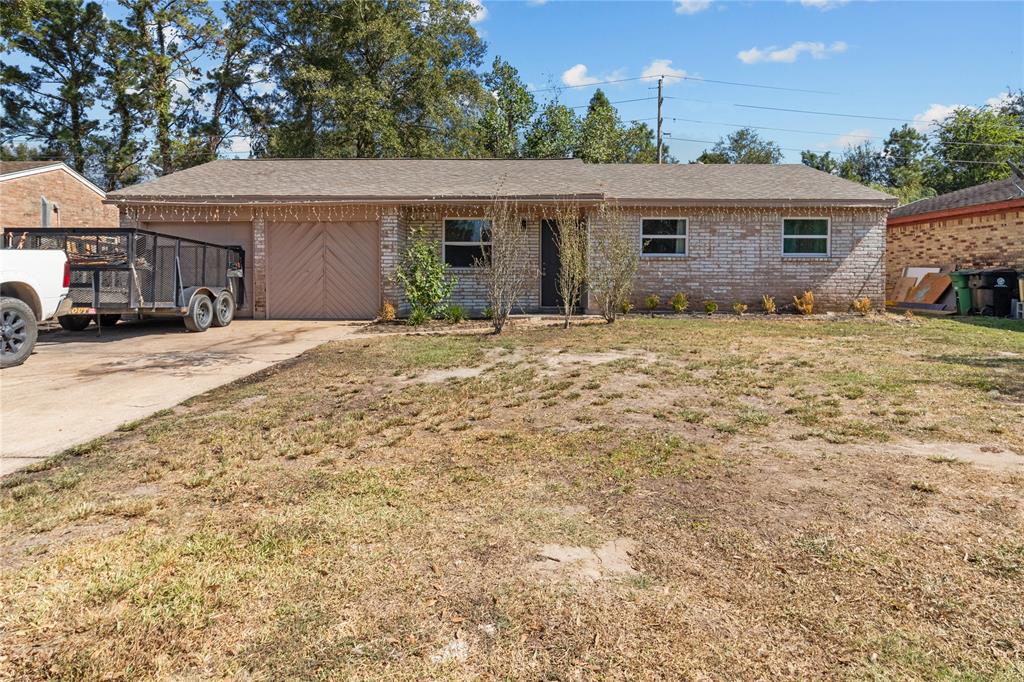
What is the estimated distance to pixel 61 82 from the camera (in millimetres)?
28781

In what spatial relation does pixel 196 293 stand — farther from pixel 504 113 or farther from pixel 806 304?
pixel 504 113

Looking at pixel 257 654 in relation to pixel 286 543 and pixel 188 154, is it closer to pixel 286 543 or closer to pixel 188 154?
pixel 286 543

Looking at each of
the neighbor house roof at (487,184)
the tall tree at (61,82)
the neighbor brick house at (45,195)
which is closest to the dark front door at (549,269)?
the neighbor house roof at (487,184)

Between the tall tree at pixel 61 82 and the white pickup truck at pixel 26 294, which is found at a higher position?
the tall tree at pixel 61 82

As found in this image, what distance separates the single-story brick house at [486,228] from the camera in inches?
556

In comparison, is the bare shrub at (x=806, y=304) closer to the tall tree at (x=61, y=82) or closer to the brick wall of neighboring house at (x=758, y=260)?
the brick wall of neighboring house at (x=758, y=260)

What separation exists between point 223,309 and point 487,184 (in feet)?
21.7

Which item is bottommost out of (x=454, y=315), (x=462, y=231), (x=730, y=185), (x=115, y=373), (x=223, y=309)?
(x=115, y=373)

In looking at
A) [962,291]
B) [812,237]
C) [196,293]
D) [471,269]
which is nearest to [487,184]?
[471,269]

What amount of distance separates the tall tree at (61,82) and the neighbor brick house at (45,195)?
6.71m

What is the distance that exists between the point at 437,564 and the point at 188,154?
3115cm

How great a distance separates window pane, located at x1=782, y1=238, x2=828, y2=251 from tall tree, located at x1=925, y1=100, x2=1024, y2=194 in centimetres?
2875

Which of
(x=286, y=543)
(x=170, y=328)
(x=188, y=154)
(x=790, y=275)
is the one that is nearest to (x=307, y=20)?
(x=188, y=154)

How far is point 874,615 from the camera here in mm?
2342
